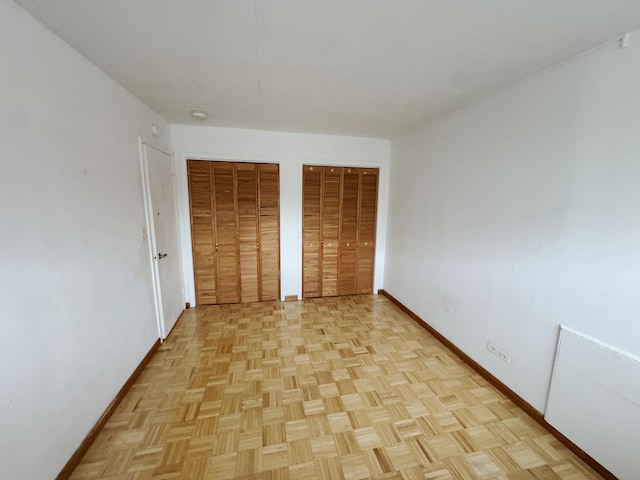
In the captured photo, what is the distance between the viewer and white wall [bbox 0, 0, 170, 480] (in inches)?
42.8

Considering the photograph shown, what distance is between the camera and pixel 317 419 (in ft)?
5.64

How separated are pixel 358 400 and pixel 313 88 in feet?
7.79

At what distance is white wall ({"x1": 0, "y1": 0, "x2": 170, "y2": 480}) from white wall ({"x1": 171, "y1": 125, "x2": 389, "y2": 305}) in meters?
1.17

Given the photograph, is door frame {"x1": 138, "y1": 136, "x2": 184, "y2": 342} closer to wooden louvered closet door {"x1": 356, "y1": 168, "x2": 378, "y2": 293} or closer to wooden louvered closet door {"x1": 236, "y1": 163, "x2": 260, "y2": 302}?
wooden louvered closet door {"x1": 236, "y1": 163, "x2": 260, "y2": 302}

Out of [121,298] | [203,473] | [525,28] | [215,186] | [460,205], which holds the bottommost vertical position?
[203,473]

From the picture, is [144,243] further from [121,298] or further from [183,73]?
[183,73]

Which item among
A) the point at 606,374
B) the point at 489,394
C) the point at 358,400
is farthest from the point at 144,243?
the point at 606,374

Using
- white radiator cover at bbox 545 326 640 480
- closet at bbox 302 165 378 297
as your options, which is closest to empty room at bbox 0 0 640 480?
white radiator cover at bbox 545 326 640 480

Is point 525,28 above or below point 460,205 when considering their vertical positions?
above

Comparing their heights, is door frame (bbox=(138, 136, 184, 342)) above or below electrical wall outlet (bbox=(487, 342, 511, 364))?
above

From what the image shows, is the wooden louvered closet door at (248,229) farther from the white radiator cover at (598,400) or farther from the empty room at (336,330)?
the white radiator cover at (598,400)

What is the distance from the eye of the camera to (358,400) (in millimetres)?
1892

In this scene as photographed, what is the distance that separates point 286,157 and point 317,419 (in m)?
2.87

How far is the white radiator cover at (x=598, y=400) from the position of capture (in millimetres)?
1285
